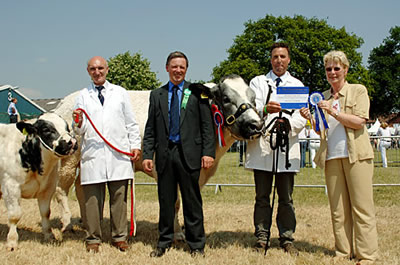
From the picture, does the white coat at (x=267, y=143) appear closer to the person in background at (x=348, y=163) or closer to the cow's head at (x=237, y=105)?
the cow's head at (x=237, y=105)

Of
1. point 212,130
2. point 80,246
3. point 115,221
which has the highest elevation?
point 212,130

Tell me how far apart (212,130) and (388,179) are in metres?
10.1

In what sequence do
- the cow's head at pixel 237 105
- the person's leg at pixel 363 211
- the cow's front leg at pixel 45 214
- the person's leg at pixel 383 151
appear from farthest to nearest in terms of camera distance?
the person's leg at pixel 383 151, the cow's front leg at pixel 45 214, the cow's head at pixel 237 105, the person's leg at pixel 363 211

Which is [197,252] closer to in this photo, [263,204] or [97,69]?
[263,204]

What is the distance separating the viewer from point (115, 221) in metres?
5.69

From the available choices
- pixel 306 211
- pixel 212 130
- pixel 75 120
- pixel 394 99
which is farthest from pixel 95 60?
pixel 394 99

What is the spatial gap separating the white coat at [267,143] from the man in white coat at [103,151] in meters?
1.76

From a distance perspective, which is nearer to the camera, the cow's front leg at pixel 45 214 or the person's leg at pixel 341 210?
the person's leg at pixel 341 210

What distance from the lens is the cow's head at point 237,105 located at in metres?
5.24

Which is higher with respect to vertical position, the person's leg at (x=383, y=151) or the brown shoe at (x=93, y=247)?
the person's leg at (x=383, y=151)

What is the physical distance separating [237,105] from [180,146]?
1016 mm

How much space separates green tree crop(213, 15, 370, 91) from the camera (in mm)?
40500

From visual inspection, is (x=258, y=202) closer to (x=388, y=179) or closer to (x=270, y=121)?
(x=270, y=121)

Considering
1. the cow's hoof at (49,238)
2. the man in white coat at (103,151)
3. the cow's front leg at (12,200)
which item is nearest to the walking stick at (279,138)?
the man in white coat at (103,151)
